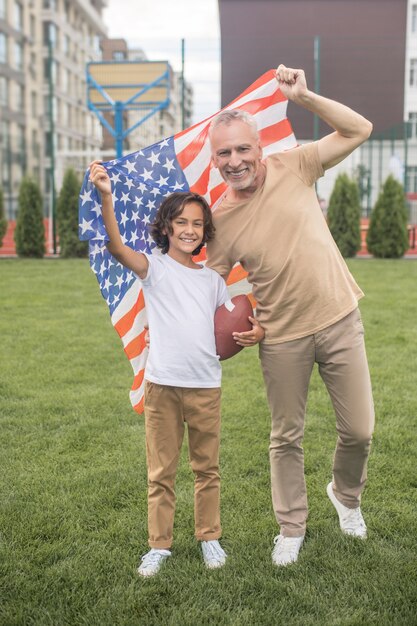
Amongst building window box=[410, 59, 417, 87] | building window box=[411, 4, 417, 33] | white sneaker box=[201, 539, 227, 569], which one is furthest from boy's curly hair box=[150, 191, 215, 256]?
building window box=[411, 4, 417, 33]

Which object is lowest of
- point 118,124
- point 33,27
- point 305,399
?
point 305,399

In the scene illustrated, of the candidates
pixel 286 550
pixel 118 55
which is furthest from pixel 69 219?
pixel 286 550

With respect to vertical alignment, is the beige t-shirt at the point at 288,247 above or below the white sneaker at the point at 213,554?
above

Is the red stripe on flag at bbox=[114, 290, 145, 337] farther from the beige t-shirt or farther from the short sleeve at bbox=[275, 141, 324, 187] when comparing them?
the short sleeve at bbox=[275, 141, 324, 187]

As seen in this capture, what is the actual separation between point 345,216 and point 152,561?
42.8 ft

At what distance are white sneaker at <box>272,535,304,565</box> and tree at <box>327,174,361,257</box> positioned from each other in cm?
1257

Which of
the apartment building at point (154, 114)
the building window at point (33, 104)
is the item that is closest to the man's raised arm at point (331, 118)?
the apartment building at point (154, 114)

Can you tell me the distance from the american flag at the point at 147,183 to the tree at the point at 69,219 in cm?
1224

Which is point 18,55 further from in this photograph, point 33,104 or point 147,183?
point 147,183

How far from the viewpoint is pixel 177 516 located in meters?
3.50

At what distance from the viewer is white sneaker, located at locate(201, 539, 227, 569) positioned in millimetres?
2982

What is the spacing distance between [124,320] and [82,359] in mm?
3324

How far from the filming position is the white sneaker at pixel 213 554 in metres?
2.98

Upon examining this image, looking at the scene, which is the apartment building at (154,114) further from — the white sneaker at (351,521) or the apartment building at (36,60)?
the white sneaker at (351,521)
